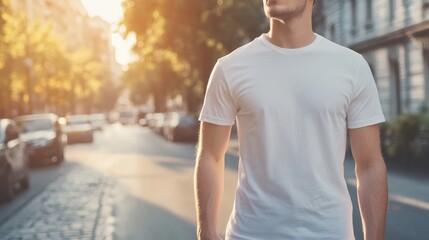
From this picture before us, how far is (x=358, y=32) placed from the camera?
106 feet

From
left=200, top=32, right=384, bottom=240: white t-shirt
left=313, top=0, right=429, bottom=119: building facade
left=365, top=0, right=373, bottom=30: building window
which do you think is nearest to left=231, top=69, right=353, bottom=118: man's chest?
left=200, top=32, right=384, bottom=240: white t-shirt

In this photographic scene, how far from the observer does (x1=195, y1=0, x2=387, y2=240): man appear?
2.46 meters

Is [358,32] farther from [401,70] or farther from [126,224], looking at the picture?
[126,224]

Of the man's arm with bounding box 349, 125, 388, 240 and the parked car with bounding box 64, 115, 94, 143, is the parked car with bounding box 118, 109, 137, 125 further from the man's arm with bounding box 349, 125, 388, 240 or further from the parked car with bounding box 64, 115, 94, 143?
the man's arm with bounding box 349, 125, 388, 240

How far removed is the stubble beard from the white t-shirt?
0.10m

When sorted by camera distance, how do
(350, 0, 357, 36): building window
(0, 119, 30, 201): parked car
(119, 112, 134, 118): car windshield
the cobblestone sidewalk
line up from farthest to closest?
(119, 112, 134, 118): car windshield < (350, 0, 357, 36): building window < (0, 119, 30, 201): parked car < the cobblestone sidewalk

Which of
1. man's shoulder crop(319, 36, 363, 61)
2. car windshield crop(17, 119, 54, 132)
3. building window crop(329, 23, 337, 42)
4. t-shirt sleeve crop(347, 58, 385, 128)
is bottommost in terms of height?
car windshield crop(17, 119, 54, 132)

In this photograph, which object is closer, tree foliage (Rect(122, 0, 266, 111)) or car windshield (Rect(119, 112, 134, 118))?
tree foliage (Rect(122, 0, 266, 111))

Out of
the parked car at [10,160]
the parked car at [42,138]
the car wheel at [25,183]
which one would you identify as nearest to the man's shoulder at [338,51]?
the parked car at [10,160]

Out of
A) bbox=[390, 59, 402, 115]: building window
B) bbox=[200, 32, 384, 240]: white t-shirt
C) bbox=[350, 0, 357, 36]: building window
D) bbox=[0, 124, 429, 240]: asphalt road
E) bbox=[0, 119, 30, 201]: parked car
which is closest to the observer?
bbox=[200, 32, 384, 240]: white t-shirt

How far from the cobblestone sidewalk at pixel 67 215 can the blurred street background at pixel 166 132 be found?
0.03 m

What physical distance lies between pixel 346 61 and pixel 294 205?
50 cm

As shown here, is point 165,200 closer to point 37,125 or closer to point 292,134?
point 292,134

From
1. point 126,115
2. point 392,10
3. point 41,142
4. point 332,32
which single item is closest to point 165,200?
point 41,142
